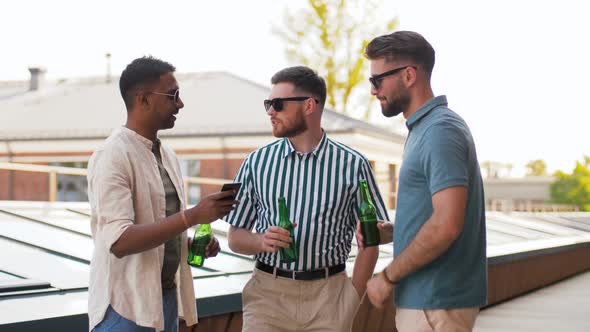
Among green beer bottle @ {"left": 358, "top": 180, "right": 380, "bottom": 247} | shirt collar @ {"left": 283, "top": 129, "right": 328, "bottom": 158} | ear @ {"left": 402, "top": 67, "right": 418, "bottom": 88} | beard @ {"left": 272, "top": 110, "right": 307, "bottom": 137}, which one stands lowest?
green beer bottle @ {"left": 358, "top": 180, "right": 380, "bottom": 247}

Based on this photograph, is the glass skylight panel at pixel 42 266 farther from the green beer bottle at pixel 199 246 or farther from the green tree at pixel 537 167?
the green tree at pixel 537 167

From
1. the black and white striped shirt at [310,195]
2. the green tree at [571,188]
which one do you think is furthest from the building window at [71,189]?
the green tree at [571,188]

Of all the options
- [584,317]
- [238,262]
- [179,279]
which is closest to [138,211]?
[179,279]

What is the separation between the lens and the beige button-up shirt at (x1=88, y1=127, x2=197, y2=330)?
245 centimetres

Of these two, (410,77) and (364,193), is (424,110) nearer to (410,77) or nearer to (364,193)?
(410,77)

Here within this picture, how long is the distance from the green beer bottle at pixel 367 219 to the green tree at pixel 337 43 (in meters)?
21.1

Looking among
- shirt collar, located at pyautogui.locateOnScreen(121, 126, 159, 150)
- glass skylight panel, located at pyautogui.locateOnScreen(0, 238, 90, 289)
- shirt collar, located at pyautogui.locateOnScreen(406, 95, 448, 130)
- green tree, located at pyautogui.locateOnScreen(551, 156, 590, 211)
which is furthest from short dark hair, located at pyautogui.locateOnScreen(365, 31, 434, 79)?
green tree, located at pyautogui.locateOnScreen(551, 156, 590, 211)

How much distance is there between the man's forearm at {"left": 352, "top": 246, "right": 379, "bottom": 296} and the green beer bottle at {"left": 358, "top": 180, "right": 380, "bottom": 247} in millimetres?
139

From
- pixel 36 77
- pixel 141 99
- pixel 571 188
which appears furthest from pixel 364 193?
pixel 571 188

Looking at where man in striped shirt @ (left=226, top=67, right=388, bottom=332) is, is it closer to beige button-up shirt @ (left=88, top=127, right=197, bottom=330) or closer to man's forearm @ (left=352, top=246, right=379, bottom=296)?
man's forearm @ (left=352, top=246, right=379, bottom=296)

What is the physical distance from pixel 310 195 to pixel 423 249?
795mm

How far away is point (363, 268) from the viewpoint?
10.7 ft

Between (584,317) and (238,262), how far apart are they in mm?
4598

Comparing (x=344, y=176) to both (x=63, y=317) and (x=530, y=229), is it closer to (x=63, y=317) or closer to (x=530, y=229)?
(x=63, y=317)
